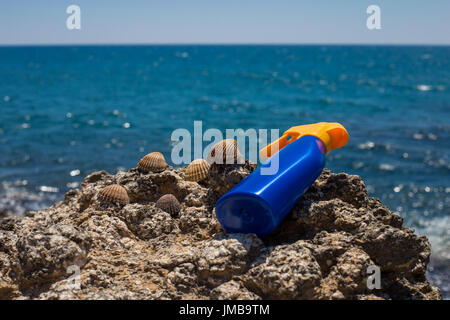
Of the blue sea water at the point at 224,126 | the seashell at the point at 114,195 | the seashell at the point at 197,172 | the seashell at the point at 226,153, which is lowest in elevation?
the blue sea water at the point at 224,126

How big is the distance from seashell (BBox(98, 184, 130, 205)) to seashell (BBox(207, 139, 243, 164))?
90cm

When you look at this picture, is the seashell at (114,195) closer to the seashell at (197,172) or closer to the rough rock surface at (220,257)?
the rough rock surface at (220,257)

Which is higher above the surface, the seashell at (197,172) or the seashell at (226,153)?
the seashell at (226,153)

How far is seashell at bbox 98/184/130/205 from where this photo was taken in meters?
4.07

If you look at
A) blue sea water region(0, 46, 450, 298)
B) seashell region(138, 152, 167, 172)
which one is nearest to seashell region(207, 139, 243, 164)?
seashell region(138, 152, 167, 172)

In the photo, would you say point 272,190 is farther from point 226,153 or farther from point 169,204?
point 169,204

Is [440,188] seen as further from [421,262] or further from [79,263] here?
[79,263]

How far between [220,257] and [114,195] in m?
1.39

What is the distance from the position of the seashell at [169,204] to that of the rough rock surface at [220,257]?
0.54 ft

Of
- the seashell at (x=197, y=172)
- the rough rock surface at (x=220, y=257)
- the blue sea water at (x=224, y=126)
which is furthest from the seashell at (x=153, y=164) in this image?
the blue sea water at (x=224, y=126)

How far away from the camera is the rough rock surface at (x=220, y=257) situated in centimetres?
304

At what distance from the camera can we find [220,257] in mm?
3160

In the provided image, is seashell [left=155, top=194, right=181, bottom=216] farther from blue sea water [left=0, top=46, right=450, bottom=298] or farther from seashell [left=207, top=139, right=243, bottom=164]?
blue sea water [left=0, top=46, right=450, bottom=298]
